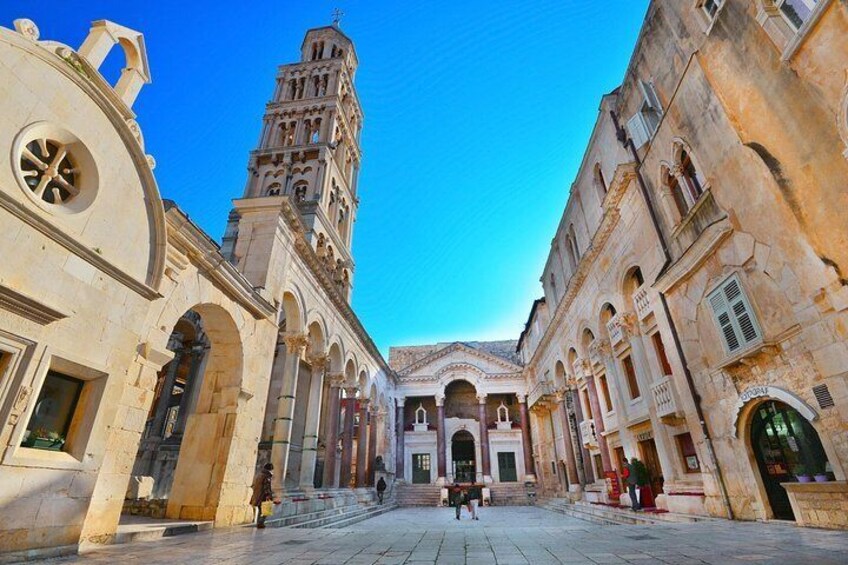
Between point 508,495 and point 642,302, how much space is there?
20.4 m

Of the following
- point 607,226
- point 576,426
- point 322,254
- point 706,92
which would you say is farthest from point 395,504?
point 706,92

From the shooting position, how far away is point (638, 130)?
1243cm

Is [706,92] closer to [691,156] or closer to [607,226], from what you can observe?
[691,156]

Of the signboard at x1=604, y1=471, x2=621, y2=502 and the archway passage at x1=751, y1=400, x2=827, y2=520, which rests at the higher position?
the archway passage at x1=751, y1=400, x2=827, y2=520

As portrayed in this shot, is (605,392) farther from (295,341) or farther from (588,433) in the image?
(295,341)

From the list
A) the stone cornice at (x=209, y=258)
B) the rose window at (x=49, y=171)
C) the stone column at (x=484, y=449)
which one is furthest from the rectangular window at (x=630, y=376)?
the stone column at (x=484, y=449)

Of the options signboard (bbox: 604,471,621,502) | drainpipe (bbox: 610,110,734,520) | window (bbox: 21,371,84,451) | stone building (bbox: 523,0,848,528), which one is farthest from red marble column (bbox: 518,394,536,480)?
window (bbox: 21,371,84,451)

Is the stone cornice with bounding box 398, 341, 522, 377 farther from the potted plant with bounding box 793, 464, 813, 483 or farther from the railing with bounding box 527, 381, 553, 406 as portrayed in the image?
the potted plant with bounding box 793, 464, 813, 483

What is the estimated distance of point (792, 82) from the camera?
7.40 meters

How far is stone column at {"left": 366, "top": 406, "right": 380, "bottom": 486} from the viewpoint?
25.4m

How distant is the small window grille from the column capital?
14.1 metres

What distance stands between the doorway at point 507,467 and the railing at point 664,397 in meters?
22.7

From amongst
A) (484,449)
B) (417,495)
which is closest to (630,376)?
(484,449)

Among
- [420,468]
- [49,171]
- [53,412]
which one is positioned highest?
[49,171]
